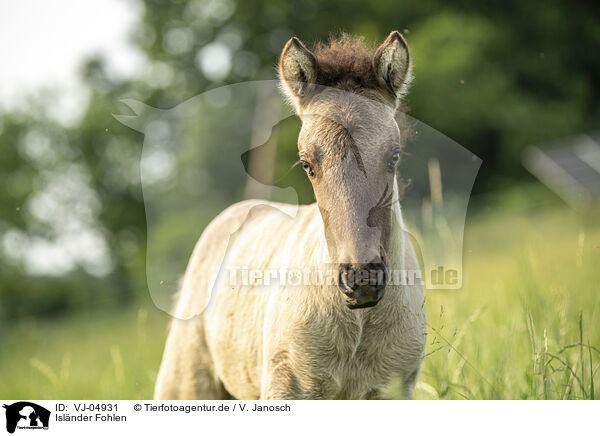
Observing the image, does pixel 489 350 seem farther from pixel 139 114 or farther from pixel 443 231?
pixel 139 114

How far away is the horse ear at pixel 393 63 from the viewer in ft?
8.30

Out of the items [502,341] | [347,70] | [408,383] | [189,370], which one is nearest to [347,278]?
[408,383]

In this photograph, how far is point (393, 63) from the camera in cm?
258

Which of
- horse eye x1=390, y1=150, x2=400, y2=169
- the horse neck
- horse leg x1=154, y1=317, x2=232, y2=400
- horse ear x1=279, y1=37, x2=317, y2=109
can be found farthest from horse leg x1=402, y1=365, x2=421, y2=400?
horse ear x1=279, y1=37, x2=317, y2=109

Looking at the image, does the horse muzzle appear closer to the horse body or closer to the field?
the horse body
